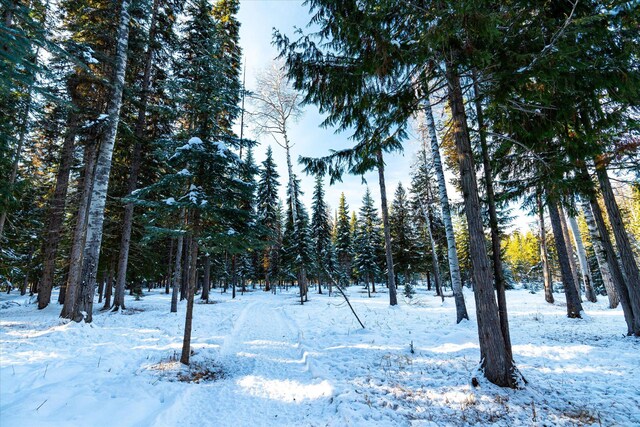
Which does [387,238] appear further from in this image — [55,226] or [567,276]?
[55,226]

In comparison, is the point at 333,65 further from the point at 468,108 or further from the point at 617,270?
the point at 617,270

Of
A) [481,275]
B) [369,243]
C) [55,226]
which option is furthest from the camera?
[369,243]

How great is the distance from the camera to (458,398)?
4.50 metres

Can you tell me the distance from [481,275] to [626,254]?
6.25 metres

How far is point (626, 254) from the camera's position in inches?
304

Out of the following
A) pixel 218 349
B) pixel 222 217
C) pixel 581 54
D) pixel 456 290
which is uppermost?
pixel 581 54

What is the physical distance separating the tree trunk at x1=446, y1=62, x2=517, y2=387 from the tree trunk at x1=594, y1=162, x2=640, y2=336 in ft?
17.6

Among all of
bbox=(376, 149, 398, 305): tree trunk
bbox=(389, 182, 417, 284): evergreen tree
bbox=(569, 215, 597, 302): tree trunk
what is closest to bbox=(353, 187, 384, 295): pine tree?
bbox=(389, 182, 417, 284): evergreen tree

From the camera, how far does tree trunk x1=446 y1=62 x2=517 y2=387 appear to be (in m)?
4.95

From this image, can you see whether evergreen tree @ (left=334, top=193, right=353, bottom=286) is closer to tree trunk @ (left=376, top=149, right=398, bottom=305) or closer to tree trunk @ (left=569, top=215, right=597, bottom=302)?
tree trunk @ (left=376, top=149, right=398, bottom=305)

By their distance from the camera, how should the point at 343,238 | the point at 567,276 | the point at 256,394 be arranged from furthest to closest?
the point at 343,238 → the point at 567,276 → the point at 256,394

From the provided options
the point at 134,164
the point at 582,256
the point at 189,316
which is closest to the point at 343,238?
the point at 582,256

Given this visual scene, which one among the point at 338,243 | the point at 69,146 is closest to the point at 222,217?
the point at 69,146

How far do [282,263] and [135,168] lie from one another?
2056cm
